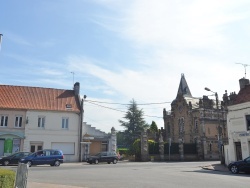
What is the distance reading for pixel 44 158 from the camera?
2717 cm

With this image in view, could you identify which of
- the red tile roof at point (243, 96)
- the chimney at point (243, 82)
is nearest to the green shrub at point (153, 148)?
the chimney at point (243, 82)

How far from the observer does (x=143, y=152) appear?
43375 mm

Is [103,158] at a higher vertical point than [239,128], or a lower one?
lower

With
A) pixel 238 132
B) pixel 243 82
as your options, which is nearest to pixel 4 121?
pixel 238 132

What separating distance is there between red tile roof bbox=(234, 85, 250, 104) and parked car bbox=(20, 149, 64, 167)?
18.6 m

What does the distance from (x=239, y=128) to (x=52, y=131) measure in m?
23.1

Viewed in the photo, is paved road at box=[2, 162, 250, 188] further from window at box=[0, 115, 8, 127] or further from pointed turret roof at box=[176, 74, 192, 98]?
pointed turret roof at box=[176, 74, 192, 98]

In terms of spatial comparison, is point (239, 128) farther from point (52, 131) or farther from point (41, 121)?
point (41, 121)

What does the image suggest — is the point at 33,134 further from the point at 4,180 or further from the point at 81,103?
the point at 4,180

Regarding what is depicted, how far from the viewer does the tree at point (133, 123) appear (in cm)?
6700

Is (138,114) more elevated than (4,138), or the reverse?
(138,114)

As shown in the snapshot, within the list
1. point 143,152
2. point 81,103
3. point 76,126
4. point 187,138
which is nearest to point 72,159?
point 76,126

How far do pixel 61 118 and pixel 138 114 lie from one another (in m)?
33.0

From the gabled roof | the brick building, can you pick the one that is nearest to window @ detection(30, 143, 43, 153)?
the gabled roof
